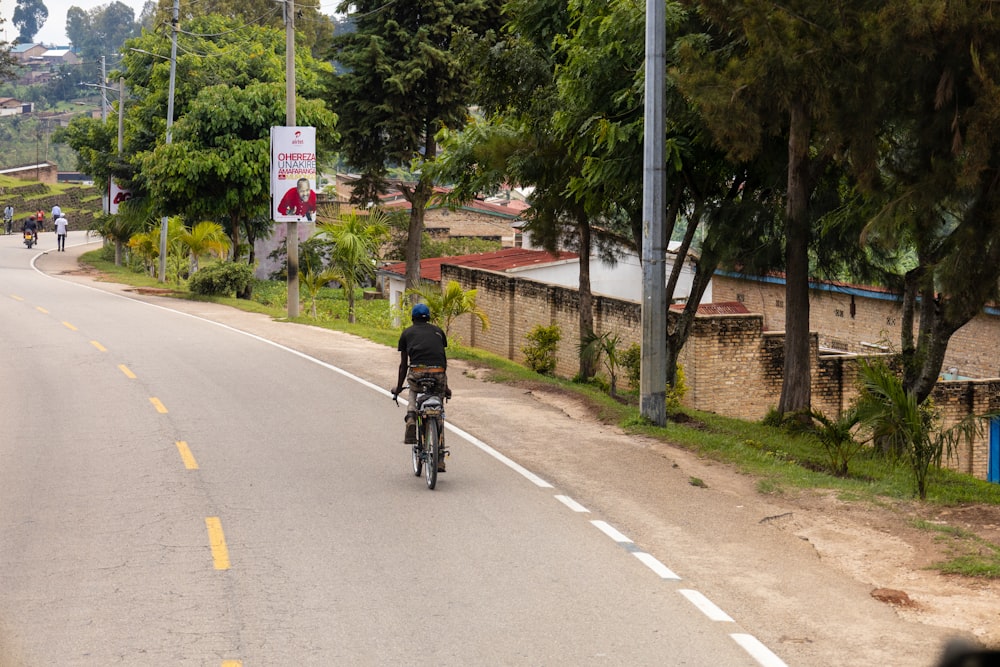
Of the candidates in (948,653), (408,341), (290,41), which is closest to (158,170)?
(290,41)

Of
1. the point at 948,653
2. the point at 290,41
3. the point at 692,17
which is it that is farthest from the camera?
the point at 290,41

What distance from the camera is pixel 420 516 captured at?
11.7 meters

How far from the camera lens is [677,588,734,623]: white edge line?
28.3ft

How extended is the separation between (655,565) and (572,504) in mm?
2328

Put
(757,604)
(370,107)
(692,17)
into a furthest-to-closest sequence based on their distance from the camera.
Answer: (370,107), (692,17), (757,604)

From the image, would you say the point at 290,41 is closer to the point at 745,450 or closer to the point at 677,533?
the point at 745,450

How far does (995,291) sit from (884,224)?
1429mm

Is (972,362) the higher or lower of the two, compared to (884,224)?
lower

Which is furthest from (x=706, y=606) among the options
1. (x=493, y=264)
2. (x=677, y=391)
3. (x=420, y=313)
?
(x=493, y=264)

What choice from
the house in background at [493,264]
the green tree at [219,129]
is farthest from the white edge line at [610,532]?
the green tree at [219,129]

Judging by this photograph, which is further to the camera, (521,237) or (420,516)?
(521,237)

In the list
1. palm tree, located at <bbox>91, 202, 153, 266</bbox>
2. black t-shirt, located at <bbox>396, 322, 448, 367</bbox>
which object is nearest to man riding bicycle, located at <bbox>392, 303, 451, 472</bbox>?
black t-shirt, located at <bbox>396, 322, 448, 367</bbox>

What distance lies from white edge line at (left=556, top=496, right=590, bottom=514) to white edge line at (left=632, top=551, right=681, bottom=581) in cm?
164

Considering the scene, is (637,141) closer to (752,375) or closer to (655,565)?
(655,565)
